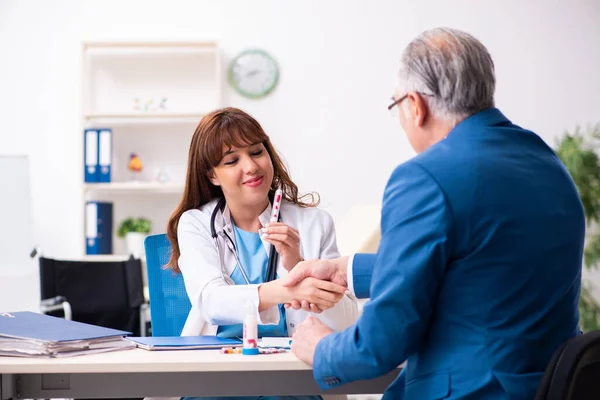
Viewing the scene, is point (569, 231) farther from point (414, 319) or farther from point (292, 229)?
point (292, 229)

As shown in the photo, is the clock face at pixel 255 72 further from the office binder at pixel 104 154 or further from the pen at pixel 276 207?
the pen at pixel 276 207

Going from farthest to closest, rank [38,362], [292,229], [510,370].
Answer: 1. [292,229]
2. [38,362]
3. [510,370]

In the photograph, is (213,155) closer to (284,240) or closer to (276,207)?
(276,207)

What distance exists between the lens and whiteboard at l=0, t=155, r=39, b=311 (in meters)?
3.77

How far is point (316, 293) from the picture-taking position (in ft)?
5.98

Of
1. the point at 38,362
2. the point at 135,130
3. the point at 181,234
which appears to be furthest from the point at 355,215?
the point at 38,362

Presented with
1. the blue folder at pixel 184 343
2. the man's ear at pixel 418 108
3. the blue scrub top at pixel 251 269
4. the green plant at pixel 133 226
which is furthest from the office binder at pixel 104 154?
the man's ear at pixel 418 108

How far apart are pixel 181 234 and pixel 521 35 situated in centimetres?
399

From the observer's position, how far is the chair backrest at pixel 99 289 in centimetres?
449

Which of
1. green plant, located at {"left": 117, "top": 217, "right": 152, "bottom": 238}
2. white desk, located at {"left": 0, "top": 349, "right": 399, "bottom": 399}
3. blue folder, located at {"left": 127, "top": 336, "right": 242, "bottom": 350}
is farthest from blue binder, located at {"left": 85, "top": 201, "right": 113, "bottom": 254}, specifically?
white desk, located at {"left": 0, "top": 349, "right": 399, "bottom": 399}

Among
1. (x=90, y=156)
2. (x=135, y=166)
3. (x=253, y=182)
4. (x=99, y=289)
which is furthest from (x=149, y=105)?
(x=253, y=182)

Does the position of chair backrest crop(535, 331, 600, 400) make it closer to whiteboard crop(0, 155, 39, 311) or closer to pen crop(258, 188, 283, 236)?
pen crop(258, 188, 283, 236)

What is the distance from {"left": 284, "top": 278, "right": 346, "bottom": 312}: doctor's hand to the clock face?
3.70 metres

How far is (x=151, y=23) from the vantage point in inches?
215
